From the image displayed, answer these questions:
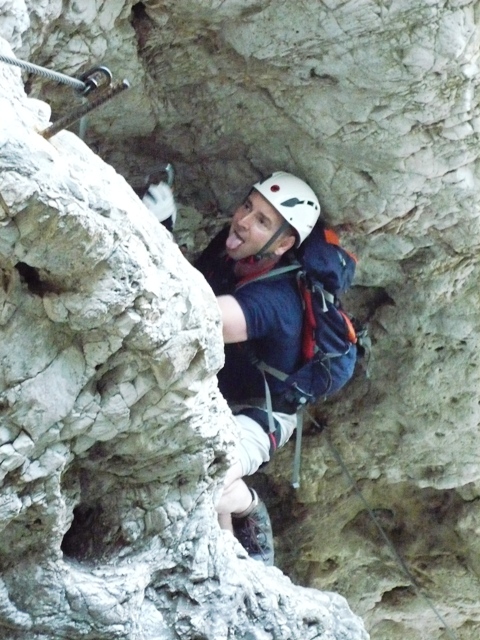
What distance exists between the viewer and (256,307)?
11.0 ft

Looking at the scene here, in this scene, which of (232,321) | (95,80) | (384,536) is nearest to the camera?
(95,80)

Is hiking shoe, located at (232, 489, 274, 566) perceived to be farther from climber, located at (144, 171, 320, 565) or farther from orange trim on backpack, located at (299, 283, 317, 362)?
orange trim on backpack, located at (299, 283, 317, 362)

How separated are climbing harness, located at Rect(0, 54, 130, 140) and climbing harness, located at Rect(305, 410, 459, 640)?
2638mm

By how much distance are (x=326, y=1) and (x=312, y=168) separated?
0.68 m

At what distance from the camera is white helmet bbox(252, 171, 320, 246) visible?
346cm

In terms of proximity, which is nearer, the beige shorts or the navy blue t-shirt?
the navy blue t-shirt

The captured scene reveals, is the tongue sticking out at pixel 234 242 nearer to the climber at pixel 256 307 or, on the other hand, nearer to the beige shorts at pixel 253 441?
the climber at pixel 256 307

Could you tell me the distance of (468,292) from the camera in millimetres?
4121

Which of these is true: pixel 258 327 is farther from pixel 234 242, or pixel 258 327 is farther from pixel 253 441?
pixel 253 441

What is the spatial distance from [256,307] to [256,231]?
1.02 feet

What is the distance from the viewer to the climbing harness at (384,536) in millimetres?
4516

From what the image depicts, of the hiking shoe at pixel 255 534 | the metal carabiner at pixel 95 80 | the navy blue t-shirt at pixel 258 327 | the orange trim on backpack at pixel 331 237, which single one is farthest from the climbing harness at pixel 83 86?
the hiking shoe at pixel 255 534

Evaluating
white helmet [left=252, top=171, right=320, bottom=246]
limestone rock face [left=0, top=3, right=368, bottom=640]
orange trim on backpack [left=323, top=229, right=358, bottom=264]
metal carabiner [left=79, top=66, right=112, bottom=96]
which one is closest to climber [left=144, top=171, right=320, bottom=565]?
white helmet [left=252, top=171, right=320, bottom=246]

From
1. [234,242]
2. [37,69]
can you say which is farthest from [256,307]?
[37,69]
